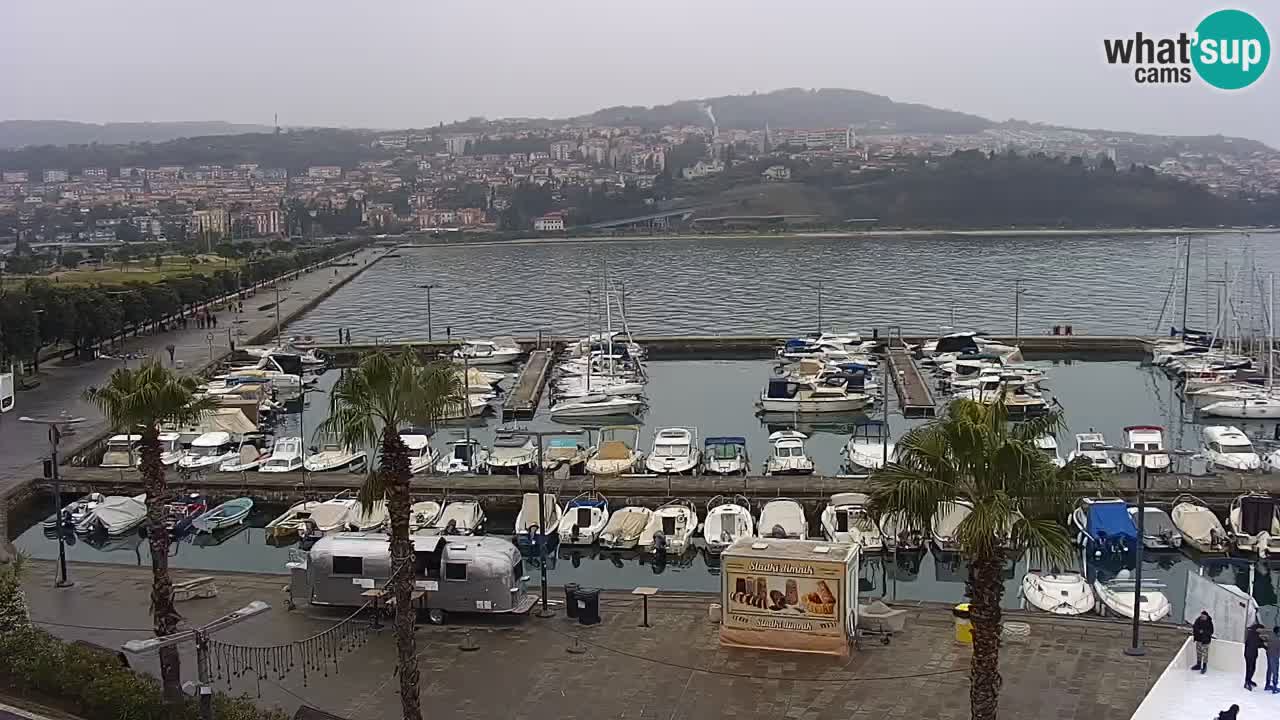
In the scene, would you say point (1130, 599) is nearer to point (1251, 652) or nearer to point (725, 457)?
point (1251, 652)

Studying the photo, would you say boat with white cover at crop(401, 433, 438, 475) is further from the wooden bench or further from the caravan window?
the caravan window

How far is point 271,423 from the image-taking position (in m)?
29.1

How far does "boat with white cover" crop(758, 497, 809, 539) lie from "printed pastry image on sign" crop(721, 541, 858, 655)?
5785mm

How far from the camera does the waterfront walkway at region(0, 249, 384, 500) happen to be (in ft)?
73.0

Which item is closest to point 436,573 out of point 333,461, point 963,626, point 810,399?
point 963,626

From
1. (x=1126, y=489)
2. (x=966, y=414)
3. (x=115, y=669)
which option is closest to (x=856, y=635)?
(x=966, y=414)

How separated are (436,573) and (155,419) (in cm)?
315

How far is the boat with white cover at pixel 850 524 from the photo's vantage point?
17.2 metres

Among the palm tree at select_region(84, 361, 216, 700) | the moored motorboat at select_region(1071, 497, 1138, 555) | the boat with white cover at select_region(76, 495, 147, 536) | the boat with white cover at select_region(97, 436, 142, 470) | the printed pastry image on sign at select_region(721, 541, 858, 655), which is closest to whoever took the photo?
the palm tree at select_region(84, 361, 216, 700)

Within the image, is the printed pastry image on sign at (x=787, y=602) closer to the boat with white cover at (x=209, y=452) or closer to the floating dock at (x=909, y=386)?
the boat with white cover at (x=209, y=452)

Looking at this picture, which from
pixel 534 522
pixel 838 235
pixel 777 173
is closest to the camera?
pixel 534 522

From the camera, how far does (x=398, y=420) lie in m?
8.95

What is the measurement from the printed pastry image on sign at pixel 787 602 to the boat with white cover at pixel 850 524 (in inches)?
235

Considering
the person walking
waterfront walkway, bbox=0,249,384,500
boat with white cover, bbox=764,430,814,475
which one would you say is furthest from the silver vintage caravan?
boat with white cover, bbox=764,430,814,475
